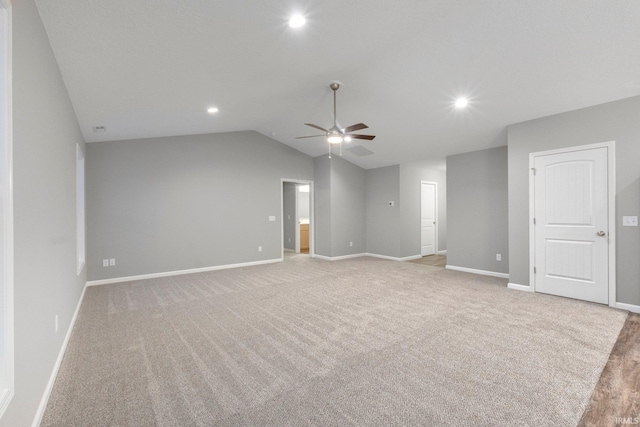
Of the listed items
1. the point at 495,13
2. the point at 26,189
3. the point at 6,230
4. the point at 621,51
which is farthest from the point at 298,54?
the point at 621,51

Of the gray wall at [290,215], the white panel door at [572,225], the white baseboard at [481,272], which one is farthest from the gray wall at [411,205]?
the gray wall at [290,215]

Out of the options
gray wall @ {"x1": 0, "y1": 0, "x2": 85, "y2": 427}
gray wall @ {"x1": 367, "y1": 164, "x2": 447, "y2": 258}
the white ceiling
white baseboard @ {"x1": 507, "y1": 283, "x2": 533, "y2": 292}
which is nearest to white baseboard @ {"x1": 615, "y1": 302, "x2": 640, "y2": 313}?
white baseboard @ {"x1": 507, "y1": 283, "x2": 533, "y2": 292}

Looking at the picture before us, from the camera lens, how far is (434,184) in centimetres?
830

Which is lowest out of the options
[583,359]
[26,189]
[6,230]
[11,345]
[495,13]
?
[583,359]

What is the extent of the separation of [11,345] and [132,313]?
2.50m

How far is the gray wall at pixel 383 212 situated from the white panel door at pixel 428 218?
3.17ft

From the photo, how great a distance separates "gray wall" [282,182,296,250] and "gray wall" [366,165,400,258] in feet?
7.38

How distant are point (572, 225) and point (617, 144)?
43.9 inches

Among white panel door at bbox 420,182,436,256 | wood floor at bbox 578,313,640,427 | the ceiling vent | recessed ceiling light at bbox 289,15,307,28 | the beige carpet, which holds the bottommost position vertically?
wood floor at bbox 578,313,640,427

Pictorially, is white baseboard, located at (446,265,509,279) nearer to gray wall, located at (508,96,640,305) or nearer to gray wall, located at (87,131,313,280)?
gray wall, located at (508,96,640,305)

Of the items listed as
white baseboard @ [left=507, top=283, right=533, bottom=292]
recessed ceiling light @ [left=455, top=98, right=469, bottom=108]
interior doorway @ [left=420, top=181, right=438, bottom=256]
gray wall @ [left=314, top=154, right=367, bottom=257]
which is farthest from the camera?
interior doorway @ [left=420, top=181, right=438, bottom=256]

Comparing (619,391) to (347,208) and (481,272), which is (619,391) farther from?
(347,208)

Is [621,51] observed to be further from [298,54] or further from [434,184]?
[434,184]

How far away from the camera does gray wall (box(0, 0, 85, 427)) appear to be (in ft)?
5.11
